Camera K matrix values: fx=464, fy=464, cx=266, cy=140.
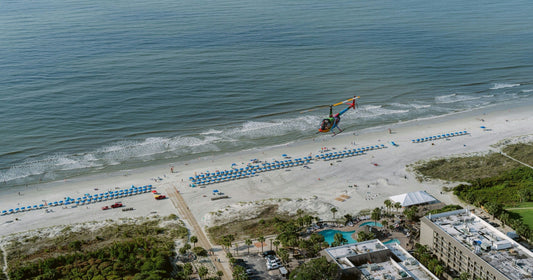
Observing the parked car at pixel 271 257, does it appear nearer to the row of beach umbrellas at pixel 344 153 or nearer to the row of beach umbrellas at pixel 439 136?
the row of beach umbrellas at pixel 344 153

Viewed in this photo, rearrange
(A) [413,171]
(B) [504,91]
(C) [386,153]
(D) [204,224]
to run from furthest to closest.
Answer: (B) [504,91], (C) [386,153], (A) [413,171], (D) [204,224]

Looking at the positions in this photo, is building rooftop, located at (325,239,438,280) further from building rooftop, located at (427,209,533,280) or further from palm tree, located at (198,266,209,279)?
palm tree, located at (198,266,209,279)

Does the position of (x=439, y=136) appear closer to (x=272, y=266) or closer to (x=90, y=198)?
(x=272, y=266)

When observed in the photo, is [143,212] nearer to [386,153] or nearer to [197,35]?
[386,153]

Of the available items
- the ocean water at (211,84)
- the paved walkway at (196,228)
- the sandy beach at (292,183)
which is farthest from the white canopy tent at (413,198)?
the ocean water at (211,84)

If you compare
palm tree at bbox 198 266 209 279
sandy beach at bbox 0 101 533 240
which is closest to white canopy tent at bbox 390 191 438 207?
sandy beach at bbox 0 101 533 240

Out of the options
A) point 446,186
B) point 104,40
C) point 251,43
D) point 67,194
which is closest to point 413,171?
point 446,186
